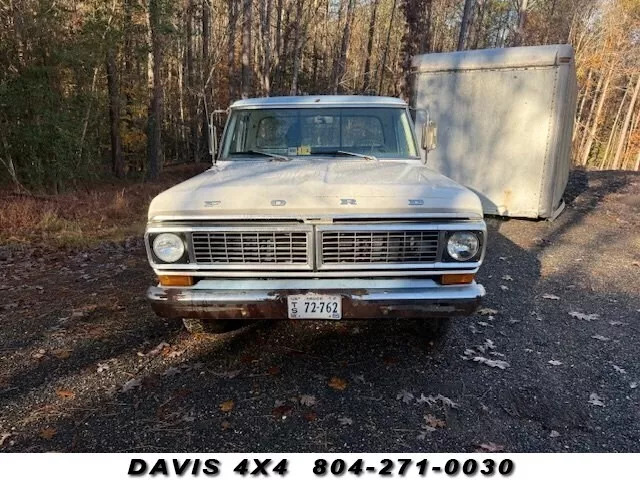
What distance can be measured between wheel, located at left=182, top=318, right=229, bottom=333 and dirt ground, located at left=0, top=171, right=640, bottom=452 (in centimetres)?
8

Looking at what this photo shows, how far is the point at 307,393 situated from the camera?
3064 mm

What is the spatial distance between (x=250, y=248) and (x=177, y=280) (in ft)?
1.80

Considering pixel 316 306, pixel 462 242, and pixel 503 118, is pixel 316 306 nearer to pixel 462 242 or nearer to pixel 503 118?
pixel 462 242

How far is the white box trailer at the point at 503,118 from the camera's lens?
770 centimetres

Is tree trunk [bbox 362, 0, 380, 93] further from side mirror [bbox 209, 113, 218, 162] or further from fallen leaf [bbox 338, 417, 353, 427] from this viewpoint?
fallen leaf [bbox 338, 417, 353, 427]

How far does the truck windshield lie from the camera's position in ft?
13.4

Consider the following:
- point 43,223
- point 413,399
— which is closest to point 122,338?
point 413,399

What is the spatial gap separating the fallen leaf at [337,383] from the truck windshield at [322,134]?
6.26 feet

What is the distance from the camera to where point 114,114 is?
57.4 ft

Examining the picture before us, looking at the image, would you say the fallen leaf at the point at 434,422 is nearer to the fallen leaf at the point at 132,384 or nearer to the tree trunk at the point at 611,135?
the fallen leaf at the point at 132,384

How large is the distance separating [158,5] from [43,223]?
9168 mm

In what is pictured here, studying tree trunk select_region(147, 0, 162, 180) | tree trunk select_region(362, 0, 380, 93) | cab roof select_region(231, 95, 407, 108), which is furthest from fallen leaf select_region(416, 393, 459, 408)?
tree trunk select_region(362, 0, 380, 93)

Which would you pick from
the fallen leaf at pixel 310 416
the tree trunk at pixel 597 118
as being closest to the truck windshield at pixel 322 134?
the fallen leaf at pixel 310 416

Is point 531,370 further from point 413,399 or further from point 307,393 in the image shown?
point 307,393
